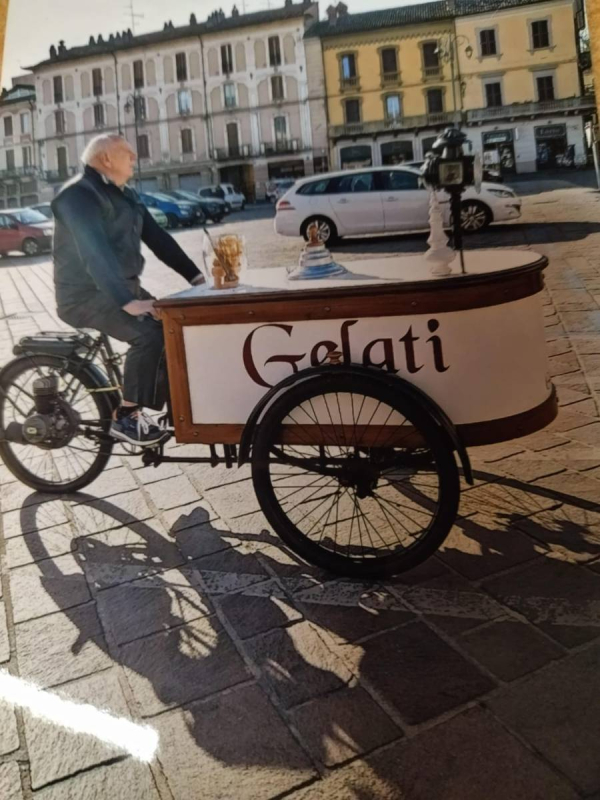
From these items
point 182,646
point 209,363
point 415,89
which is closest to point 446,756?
point 182,646

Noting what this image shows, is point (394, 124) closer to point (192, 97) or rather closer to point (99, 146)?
point (192, 97)

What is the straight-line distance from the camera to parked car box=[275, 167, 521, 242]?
2.53m

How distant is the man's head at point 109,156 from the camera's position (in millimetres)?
2301

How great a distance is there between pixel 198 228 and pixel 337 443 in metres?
1.03

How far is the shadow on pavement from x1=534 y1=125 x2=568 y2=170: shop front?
1.18m

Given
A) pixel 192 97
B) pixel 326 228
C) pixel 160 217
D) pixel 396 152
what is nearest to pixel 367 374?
pixel 396 152

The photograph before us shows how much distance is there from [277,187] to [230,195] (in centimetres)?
22

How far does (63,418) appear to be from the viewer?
2490 mm

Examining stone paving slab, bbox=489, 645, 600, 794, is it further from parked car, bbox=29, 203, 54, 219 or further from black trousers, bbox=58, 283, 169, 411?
parked car, bbox=29, 203, 54, 219

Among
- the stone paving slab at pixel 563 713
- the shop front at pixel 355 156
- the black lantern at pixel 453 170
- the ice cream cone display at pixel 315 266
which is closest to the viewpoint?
the stone paving slab at pixel 563 713

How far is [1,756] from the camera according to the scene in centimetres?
136

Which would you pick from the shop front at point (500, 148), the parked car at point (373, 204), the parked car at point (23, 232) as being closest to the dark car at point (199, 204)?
the parked car at point (373, 204)

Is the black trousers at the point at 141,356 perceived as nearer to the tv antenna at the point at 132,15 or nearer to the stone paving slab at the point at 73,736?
the stone paving slab at the point at 73,736

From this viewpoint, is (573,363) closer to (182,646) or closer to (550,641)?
(550,641)
